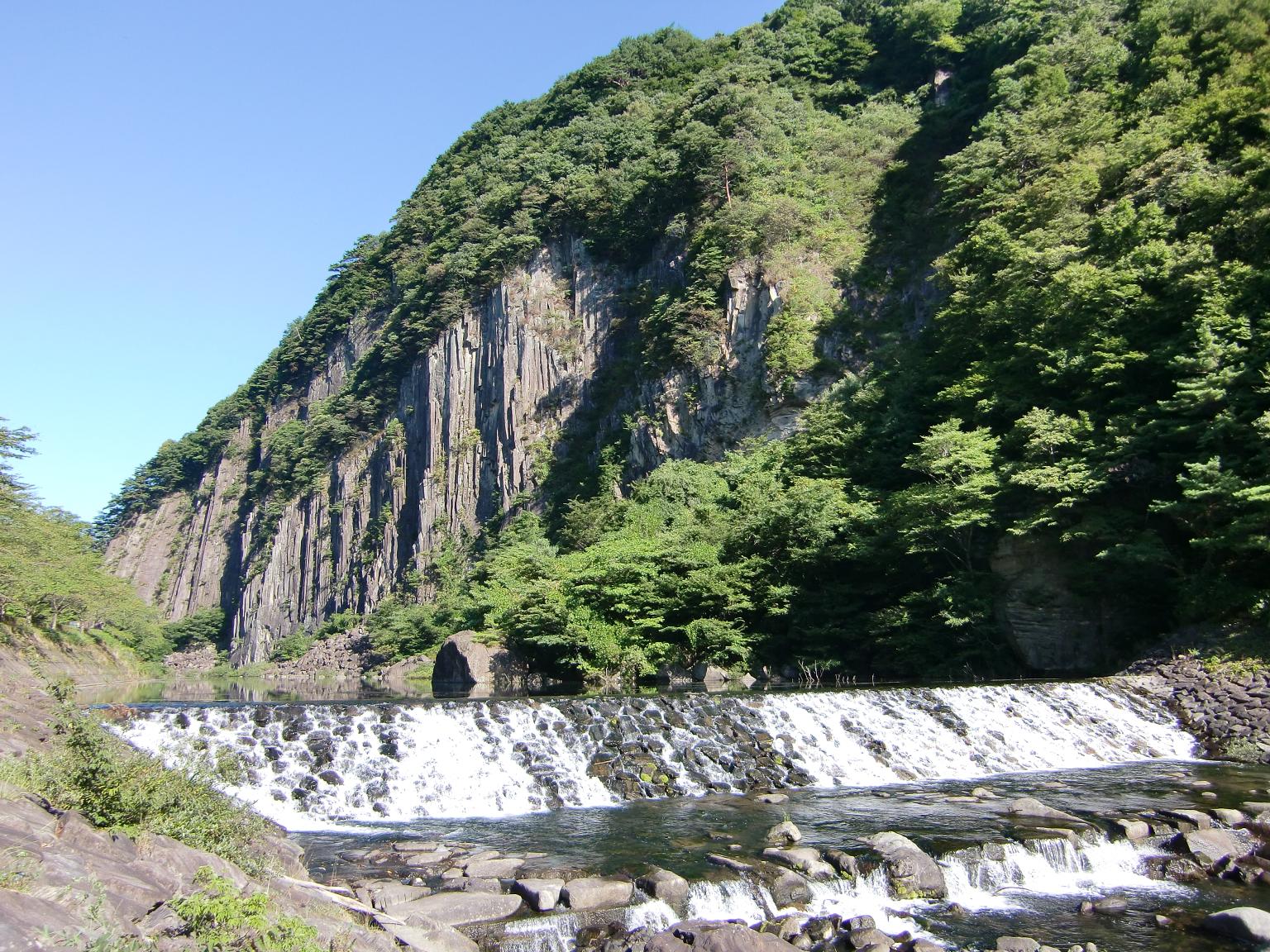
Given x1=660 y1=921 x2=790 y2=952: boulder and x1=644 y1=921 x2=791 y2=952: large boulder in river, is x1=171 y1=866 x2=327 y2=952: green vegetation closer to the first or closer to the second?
x1=644 y1=921 x2=791 y2=952: large boulder in river

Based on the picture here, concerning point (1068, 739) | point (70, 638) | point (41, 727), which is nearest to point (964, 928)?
point (1068, 739)

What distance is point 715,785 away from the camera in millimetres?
14523

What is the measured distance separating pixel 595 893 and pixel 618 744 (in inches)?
271

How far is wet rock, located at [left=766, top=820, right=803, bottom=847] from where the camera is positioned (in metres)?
10.3

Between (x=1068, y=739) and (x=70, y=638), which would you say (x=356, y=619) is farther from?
(x=1068, y=739)

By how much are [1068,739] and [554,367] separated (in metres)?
45.8

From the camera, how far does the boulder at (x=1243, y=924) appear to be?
24.9ft

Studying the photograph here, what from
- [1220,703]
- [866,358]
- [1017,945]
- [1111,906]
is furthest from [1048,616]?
[866,358]

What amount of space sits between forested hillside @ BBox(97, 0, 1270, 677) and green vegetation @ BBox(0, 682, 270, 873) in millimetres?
19042

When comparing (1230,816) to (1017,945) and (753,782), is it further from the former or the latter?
(753,782)

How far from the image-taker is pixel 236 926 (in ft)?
17.5

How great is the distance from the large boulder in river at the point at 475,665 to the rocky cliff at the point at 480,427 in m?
16.7

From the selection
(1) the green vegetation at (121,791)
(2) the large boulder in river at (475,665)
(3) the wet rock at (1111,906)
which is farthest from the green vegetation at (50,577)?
(3) the wet rock at (1111,906)

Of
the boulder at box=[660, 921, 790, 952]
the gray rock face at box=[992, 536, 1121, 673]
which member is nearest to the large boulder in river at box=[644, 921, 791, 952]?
the boulder at box=[660, 921, 790, 952]
